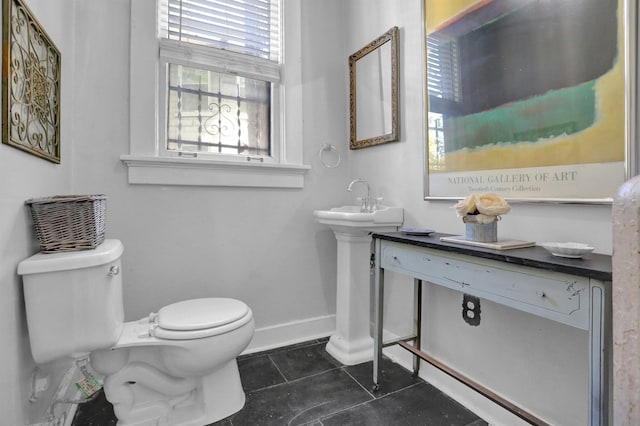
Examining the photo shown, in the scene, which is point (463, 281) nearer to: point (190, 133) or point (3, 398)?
point (3, 398)

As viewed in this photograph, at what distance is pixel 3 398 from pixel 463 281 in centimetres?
146

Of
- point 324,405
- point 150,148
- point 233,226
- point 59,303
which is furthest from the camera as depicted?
point 233,226

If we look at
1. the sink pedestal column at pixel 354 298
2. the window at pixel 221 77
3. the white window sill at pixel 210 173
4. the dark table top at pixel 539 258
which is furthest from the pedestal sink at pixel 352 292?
the window at pixel 221 77

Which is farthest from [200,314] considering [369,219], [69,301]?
[369,219]

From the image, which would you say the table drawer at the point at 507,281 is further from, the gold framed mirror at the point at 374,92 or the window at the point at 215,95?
the window at the point at 215,95

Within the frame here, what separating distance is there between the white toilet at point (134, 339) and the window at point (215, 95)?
72cm

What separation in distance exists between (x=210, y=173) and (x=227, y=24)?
0.98m

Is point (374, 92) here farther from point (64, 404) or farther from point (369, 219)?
point (64, 404)

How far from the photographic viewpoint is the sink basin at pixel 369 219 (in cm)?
180

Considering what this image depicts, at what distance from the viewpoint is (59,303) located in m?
1.12

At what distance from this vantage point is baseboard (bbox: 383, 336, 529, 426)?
4.57ft

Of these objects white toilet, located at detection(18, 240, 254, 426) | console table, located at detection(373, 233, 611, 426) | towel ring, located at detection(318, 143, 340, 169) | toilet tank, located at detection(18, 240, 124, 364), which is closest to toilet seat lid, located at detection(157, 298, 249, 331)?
white toilet, located at detection(18, 240, 254, 426)

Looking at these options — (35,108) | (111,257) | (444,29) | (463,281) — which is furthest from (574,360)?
(35,108)

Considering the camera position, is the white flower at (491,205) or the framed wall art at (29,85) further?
the white flower at (491,205)
